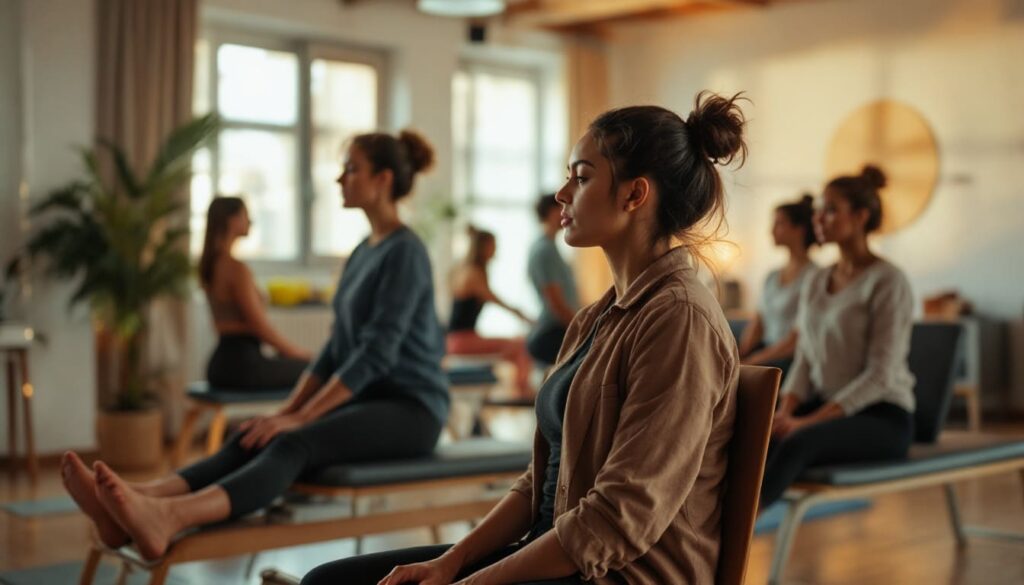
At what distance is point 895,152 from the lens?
8.10 metres

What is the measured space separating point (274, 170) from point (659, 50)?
327 centimetres

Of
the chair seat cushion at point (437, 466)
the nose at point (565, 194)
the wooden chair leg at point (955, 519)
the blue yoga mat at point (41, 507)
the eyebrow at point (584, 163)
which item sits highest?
Answer: the eyebrow at point (584, 163)

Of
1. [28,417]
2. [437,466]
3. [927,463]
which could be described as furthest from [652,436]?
[28,417]

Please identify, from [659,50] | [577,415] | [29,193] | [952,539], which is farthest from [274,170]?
[577,415]

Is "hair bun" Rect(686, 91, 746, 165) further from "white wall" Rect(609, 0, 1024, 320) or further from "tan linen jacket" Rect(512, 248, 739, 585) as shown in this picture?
"white wall" Rect(609, 0, 1024, 320)

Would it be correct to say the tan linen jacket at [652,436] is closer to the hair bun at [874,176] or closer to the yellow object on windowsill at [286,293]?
the hair bun at [874,176]

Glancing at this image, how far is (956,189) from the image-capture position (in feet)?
25.6

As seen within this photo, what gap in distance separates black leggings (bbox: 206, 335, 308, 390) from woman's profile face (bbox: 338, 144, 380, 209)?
1.82 m

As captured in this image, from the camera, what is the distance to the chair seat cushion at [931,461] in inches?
132

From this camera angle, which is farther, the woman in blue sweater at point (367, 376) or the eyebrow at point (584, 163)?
the woman in blue sweater at point (367, 376)

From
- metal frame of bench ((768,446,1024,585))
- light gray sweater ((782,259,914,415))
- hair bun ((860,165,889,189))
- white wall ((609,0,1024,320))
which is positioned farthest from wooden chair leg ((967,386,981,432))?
hair bun ((860,165,889,189))

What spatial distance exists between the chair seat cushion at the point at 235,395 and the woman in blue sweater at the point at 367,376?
1.63 metres

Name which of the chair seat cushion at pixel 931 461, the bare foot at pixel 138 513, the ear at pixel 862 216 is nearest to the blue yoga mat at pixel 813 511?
the chair seat cushion at pixel 931 461

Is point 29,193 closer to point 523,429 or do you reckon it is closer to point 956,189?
point 523,429
